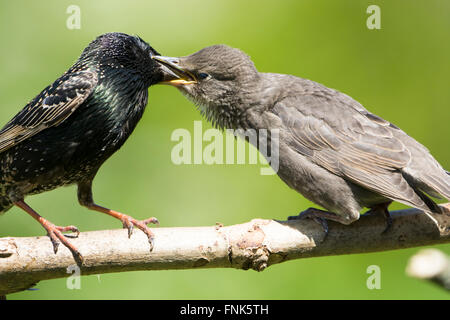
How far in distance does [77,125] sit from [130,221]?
788 mm

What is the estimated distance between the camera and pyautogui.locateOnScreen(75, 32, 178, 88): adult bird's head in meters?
4.26

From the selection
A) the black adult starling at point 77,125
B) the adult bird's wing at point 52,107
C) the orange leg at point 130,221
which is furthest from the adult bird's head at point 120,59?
the orange leg at point 130,221

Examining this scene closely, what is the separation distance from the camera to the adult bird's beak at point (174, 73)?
4640 millimetres

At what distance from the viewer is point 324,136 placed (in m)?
4.50

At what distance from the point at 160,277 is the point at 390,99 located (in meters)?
2.63

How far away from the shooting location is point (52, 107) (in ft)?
13.4

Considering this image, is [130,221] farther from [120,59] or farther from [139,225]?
[120,59]

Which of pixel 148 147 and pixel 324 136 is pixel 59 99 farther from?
pixel 324 136

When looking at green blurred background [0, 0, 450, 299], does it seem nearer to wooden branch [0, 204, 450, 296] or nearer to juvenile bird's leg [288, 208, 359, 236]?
juvenile bird's leg [288, 208, 359, 236]

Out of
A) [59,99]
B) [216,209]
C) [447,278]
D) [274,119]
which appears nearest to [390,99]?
[274,119]

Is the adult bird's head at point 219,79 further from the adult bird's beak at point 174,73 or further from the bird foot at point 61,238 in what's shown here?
the bird foot at point 61,238

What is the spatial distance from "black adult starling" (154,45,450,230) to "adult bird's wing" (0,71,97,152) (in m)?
0.70
